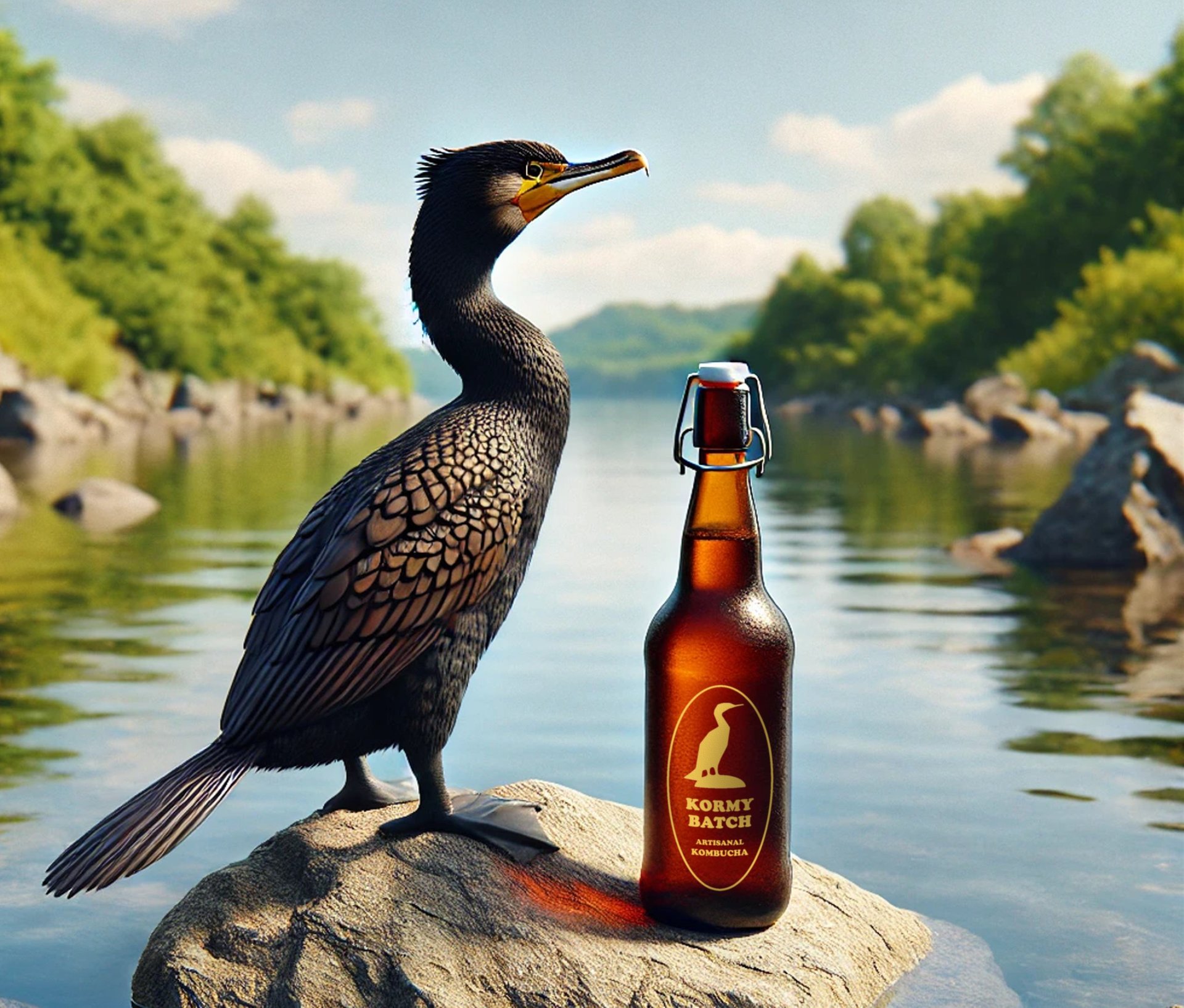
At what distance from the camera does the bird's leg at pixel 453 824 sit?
386 cm

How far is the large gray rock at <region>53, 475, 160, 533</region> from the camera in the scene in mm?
17219

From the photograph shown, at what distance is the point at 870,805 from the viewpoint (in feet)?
19.4

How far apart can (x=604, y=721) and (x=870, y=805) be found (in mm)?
1746

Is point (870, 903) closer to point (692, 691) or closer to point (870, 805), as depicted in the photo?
point (692, 691)

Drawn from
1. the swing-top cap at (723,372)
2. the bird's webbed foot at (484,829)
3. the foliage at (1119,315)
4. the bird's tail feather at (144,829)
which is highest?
the foliage at (1119,315)

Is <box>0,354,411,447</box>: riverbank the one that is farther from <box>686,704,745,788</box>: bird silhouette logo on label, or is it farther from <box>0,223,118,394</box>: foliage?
<box>686,704,745,788</box>: bird silhouette logo on label

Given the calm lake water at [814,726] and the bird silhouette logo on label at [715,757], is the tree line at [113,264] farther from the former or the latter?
the bird silhouette logo on label at [715,757]

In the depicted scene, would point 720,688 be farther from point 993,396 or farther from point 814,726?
point 993,396

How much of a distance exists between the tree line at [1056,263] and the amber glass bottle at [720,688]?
129ft

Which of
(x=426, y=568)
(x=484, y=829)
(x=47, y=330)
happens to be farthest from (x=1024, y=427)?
(x=426, y=568)

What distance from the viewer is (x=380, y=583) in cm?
360

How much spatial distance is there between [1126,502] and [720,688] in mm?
11208

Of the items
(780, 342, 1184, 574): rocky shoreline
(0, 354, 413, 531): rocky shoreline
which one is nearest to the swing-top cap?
(780, 342, 1184, 574): rocky shoreline

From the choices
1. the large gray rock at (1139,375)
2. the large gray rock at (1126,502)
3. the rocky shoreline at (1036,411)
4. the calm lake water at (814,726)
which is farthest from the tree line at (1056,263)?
the calm lake water at (814,726)
